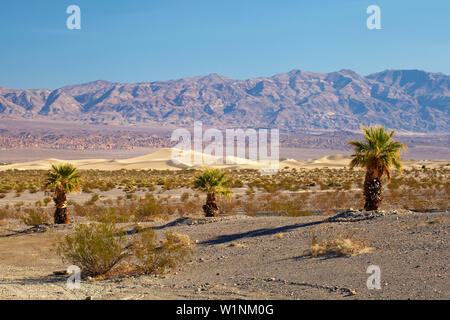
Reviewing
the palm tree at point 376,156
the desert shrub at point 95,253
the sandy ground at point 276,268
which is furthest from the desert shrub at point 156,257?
the palm tree at point 376,156

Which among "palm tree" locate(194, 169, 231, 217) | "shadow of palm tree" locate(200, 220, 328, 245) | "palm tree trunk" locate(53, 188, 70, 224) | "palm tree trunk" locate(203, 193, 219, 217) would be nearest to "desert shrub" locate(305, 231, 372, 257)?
"shadow of palm tree" locate(200, 220, 328, 245)

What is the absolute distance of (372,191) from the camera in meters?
15.3

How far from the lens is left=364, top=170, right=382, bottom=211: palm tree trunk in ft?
49.4

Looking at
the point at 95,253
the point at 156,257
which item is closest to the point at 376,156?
the point at 156,257

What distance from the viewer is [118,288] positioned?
927 centimetres

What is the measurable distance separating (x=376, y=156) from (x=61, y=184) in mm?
11404

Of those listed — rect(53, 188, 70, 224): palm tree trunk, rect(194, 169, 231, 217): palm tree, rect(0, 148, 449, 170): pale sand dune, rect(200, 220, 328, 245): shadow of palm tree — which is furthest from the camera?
rect(0, 148, 449, 170): pale sand dune

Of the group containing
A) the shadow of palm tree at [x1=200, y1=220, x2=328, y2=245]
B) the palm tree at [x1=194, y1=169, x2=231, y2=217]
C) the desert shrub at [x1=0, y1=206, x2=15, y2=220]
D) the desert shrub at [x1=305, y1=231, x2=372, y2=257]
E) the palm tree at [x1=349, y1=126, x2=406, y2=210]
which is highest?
the palm tree at [x1=349, y1=126, x2=406, y2=210]

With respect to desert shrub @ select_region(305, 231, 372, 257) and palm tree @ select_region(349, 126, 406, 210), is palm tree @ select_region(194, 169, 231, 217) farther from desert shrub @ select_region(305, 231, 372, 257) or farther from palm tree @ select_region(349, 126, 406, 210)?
desert shrub @ select_region(305, 231, 372, 257)

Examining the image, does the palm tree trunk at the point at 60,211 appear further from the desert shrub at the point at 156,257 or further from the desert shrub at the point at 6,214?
the desert shrub at the point at 156,257

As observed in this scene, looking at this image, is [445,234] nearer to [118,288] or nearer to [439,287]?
[439,287]
